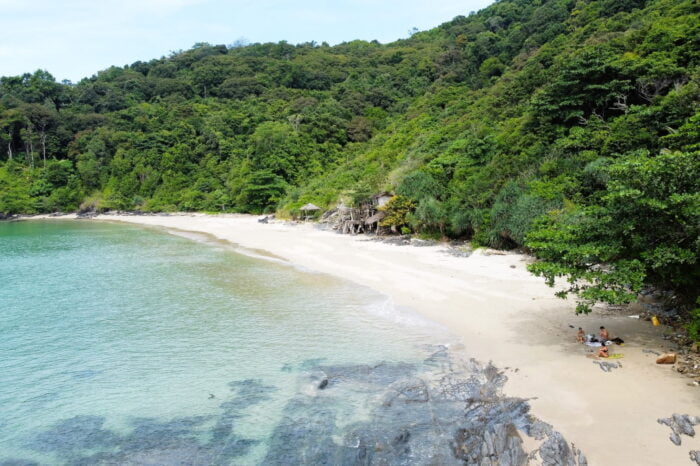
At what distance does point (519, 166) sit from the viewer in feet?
77.0

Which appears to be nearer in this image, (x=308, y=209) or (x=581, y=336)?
(x=581, y=336)

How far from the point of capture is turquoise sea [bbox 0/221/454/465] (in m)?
7.07

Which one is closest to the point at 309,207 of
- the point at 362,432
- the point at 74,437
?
the point at 74,437

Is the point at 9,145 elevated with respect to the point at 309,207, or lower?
elevated

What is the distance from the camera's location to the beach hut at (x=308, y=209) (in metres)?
38.9

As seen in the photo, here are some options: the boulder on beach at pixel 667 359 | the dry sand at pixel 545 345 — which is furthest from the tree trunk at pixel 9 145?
the boulder on beach at pixel 667 359

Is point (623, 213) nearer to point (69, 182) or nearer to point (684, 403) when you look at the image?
point (684, 403)

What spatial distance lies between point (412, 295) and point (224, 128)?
60.5 meters

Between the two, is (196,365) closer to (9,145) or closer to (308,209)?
(308,209)

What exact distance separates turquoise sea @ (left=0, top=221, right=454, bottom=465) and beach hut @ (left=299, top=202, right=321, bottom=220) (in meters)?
19.9

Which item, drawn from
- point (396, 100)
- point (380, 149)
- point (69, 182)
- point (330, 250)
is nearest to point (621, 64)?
point (330, 250)

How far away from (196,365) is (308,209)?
97.8 feet

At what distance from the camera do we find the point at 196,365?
32.8ft

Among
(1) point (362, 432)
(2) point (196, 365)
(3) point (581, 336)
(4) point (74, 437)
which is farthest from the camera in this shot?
(2) point (196, 365)
